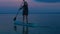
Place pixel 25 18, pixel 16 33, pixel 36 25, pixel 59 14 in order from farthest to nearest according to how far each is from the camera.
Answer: pixel 59 14
pixel 36 25
pixel 25 18
pixel 16 33

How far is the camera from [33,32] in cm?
445

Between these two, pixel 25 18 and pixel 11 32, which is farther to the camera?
pixel 25 18

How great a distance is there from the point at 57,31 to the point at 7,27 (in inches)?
44.2

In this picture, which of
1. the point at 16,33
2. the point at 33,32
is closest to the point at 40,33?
the point at 33,32

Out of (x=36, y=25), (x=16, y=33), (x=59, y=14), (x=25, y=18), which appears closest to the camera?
(x=16, y=33)

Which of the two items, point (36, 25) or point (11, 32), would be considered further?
point (36, 25)

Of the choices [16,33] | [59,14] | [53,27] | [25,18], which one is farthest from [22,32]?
[59,14]

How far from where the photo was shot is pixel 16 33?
4305 mm

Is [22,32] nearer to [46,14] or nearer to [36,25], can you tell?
[36,25]

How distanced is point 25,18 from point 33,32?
18.4 inches

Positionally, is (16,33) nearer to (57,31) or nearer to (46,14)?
(57,31)

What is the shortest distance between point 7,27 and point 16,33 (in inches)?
28.3

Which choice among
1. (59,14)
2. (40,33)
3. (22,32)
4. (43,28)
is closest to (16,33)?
(22,32)

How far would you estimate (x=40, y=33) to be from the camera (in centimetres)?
433
